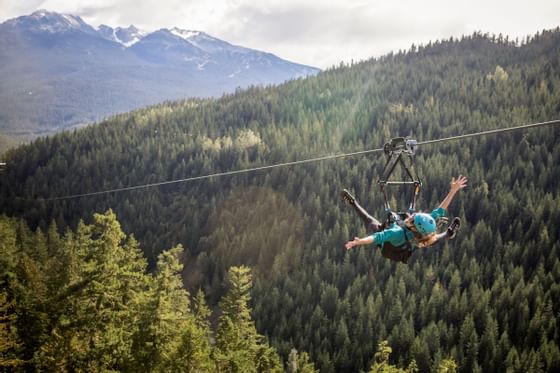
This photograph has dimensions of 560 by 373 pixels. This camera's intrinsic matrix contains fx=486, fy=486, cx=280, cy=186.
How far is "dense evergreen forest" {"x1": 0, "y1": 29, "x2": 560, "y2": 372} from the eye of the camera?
105 feet

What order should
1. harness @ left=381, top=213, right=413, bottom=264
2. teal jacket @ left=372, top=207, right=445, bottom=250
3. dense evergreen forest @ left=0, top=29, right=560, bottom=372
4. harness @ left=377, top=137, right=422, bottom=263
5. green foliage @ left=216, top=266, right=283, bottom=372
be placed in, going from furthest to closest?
dense evergreen forest @ left=0, top=29, right=560, bottom=372, green foliage @ left=216, top=266, right=283, bottom=372, harness @ left=381, top=213, right=413, bottom=264, teal jacket @ left=372, top=207, right=445, bottom=250, harness @ left=377, top=137, right=422, bottom=263

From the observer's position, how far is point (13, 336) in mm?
29156

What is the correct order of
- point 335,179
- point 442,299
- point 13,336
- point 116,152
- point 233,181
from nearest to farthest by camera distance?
point 13,336
point 442,299
point 335,179
point 233,181
point 116,152

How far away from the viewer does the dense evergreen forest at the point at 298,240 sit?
32.1 metres

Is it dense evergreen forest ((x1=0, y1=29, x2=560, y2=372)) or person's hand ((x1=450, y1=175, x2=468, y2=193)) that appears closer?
person's hand ((x1=450, y1=175, x2=468, y2=193))

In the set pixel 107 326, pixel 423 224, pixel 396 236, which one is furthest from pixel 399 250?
pixel 107 326

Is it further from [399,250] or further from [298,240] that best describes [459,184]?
[298,240]

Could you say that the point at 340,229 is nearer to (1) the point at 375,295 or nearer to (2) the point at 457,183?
(1) the point at 375,295

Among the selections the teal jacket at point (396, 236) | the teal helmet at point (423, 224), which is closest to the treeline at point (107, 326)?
the teal jacket at point (396, 236)

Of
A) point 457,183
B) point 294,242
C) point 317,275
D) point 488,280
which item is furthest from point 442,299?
point 457,183

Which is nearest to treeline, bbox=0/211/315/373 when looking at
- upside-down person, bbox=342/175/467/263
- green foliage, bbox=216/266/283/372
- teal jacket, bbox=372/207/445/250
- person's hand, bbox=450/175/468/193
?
green foliage, bbox=216/266/283/372

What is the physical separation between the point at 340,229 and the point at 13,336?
74327 mm

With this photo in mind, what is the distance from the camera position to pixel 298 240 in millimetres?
101500

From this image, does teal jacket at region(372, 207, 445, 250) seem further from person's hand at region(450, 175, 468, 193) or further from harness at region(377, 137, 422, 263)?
person's hand at region(450, 175, 468, 193)
